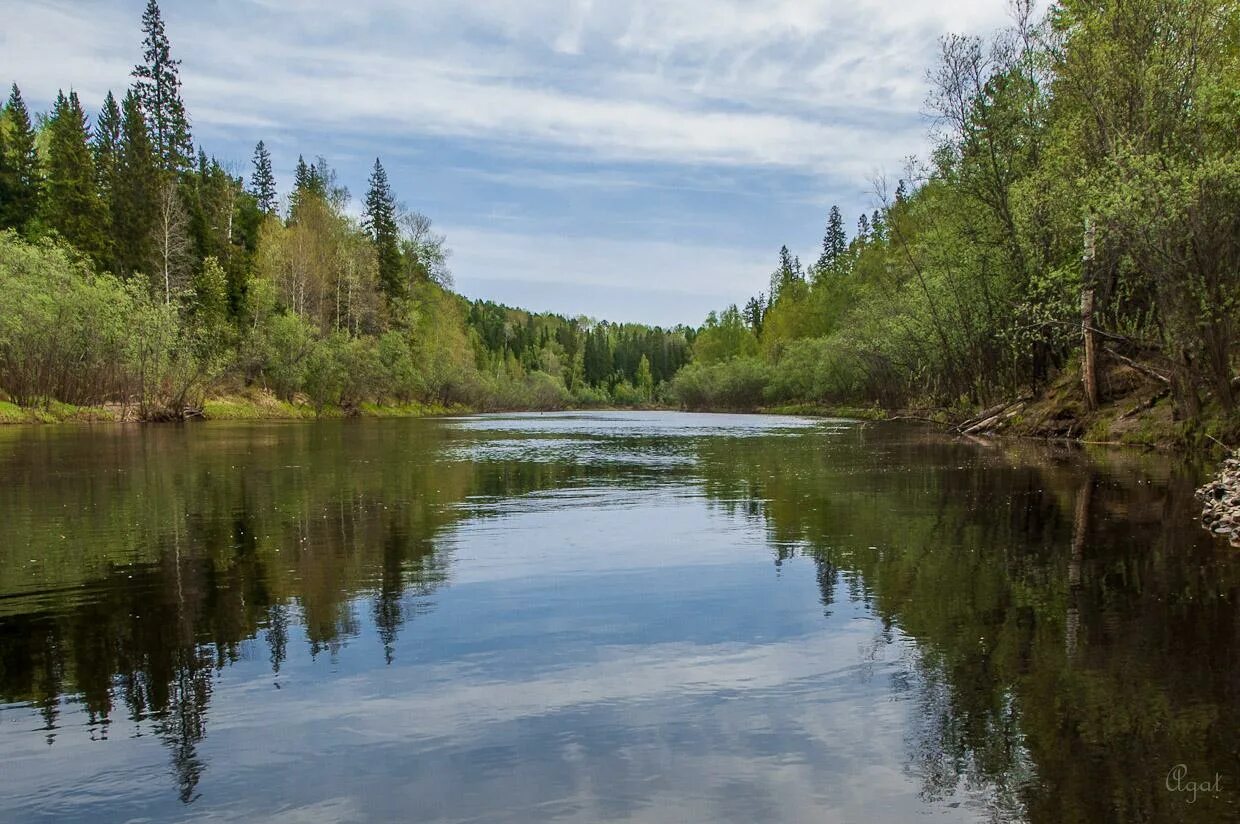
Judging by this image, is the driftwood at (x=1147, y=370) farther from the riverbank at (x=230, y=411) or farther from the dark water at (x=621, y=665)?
the riverbank at (x=230, y=411)

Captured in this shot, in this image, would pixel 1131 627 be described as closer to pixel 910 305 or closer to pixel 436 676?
pixel 436 676

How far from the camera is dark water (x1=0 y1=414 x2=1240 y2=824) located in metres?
5.66

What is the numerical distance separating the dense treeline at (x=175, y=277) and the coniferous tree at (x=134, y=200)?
0.14 metres

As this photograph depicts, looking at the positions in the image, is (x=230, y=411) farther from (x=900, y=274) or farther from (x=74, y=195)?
(x=900, y=274)

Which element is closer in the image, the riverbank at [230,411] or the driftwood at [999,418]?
the driftwood at [999,418]

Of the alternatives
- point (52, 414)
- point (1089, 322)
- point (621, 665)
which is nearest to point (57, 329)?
point (52, 414)

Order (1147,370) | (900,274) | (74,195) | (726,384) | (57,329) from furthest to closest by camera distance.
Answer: (726,384) → (74,195) → (900,274) → (57,329) → (1147,370)

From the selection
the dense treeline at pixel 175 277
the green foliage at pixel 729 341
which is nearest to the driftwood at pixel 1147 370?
the dense treeline at pixel 175 277

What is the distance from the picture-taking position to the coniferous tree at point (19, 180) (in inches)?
3263

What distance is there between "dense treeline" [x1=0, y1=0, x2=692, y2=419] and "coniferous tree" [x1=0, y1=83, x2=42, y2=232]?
155 mm

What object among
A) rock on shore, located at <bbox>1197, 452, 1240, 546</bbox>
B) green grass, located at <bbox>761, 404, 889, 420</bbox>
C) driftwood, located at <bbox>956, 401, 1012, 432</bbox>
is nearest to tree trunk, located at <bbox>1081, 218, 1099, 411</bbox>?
driftwood, located at <bbox>956, 401, 1012, 432</bbox>

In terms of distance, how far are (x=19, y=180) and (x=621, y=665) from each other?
327 ft

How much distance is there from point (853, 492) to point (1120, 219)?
11413 millimetres

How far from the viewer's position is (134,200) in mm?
78438
